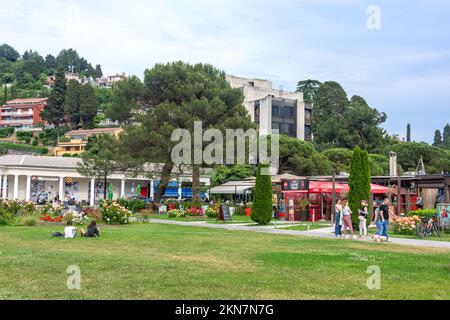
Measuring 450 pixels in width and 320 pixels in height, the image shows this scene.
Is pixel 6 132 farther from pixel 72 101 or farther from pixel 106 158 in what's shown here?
pixel 106 158

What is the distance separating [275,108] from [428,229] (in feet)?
246

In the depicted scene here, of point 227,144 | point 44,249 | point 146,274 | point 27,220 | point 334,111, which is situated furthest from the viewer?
point 334,111

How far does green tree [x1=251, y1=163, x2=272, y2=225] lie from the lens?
95.5 feet

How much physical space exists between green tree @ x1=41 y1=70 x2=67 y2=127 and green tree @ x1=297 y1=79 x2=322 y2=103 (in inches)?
2128

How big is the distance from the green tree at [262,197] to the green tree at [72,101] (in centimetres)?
10040

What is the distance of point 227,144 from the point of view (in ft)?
145

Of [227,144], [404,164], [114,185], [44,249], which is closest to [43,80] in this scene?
[114,185]

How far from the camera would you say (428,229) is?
23297 mm

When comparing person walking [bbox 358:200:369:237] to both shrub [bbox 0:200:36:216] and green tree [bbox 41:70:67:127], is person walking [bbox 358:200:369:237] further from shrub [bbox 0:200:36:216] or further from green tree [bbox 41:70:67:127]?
green tree [bbox 41:70:67:127]

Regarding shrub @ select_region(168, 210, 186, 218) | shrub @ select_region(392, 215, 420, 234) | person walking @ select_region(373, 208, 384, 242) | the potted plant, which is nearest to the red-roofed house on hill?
shrub @ select_region(168, 210, 186, 218)
